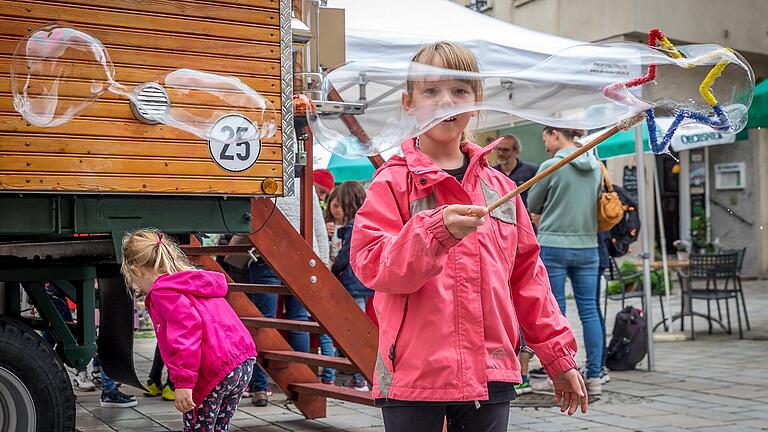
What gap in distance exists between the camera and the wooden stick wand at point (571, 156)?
92.8 inches

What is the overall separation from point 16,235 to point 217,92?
3.64 feet

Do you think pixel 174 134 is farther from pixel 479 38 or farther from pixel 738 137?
pixel 738 137

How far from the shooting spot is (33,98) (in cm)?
412

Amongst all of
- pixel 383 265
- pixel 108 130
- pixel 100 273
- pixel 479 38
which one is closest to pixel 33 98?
pixel 108 130

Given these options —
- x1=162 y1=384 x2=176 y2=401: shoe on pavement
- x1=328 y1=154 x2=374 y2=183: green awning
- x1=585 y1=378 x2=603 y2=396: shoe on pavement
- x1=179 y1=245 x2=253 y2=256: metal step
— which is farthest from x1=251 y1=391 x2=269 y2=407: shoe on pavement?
x1=328 y1=154 x2=374 y2=183: green awning

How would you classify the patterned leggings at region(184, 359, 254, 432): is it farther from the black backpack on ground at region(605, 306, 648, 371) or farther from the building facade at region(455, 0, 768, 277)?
the building facade at region(455, 0, 768, 277)

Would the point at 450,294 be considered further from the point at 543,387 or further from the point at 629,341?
the point at 629,341

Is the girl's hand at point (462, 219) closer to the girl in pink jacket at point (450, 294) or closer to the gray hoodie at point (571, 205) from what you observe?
the girl in pink jacket at point (450, 294)

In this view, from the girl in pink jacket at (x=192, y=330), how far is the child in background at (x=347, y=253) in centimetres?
310

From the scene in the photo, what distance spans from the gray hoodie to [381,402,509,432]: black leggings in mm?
4652

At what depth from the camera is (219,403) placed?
13.7 ft

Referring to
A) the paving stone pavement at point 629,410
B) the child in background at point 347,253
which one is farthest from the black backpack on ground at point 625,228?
the child in background at point 347,253

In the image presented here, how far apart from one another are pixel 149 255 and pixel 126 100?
0.77 m

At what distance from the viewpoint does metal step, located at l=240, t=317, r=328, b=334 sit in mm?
5865
